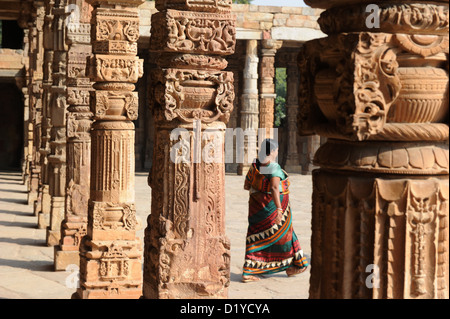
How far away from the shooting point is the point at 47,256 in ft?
28.9

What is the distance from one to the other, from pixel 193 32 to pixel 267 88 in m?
17.7

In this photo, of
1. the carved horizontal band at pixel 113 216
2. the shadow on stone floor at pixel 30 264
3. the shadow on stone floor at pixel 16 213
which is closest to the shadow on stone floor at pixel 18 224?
the shadow on stone floor at pixel 16 213

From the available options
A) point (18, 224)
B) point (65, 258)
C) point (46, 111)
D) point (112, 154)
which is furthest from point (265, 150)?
point (18, 224)

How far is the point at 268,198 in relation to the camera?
7.27 meters

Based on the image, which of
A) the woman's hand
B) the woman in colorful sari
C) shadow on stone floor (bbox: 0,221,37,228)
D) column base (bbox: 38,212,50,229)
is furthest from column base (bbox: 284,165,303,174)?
the woman's hand

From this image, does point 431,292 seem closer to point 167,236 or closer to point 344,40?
point 344,40

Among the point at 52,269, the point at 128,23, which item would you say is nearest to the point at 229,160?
the point at 52,269

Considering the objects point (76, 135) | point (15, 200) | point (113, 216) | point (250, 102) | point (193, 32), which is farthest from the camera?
point (250, 102)

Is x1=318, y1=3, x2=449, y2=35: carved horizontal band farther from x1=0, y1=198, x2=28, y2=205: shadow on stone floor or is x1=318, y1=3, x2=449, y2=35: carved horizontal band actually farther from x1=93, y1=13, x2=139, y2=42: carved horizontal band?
x1=0, y1=198, x2=28, y2=205: shadow on stone floor

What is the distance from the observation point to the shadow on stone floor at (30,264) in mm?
8008

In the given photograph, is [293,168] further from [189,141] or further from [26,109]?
[189,141]

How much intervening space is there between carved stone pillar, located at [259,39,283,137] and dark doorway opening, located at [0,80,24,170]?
9.39m

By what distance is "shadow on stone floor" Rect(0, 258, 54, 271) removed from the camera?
801 centimetres

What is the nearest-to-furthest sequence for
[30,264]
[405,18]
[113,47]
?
[405,18] → [113,47] → [30,264]
